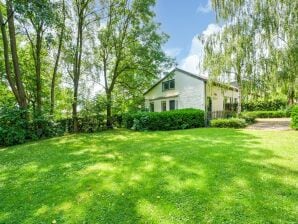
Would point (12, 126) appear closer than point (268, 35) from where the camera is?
Yes

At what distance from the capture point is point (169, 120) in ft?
50.3

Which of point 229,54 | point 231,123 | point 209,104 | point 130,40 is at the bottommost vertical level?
point 231,123

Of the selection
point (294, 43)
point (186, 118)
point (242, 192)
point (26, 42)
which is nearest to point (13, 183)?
point (242, 192)

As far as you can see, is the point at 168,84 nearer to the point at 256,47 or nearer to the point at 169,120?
the point at 169,120

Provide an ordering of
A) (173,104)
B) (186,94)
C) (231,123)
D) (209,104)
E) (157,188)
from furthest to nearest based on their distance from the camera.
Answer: (173,104)
(186,94)
(209,104)
(231,123)
(157,188)

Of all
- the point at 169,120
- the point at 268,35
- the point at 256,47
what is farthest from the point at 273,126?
the point at 169,120

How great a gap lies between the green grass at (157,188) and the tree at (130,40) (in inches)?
440

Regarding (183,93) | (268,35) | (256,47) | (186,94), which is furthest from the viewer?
(183,93)

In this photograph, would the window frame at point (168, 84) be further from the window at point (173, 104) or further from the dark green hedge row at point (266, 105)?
the dark green hedge row at point (266, 105)

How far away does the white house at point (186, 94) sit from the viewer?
18584 millimetres

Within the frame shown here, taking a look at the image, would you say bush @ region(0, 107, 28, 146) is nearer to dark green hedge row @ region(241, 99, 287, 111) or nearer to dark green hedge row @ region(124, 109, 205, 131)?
dark green hedge row @ region(124, 109, 205, 131)

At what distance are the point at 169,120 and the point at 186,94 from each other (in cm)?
546

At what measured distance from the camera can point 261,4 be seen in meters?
12.9

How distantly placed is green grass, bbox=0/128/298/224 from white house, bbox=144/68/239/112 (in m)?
11.7
